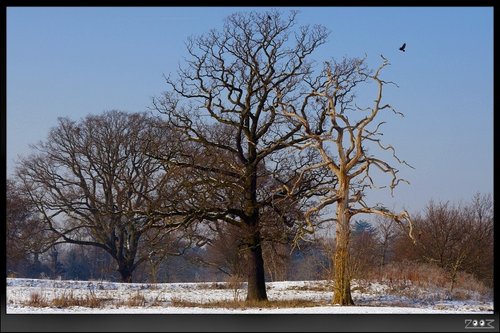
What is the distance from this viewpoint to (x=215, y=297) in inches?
918

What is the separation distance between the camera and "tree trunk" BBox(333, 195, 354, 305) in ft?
62.1

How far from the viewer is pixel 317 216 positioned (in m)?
21.6

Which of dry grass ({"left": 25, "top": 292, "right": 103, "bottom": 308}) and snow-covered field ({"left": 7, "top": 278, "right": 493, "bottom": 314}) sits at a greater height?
dry grass ({"left": 25, "top": 292, "right": 103, "bottom": 308})

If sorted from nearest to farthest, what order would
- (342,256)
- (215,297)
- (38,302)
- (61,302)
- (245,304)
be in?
(61,302) → (38,302) → (342,256) → (245,304) → (215,297)

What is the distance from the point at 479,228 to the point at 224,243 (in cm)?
1202

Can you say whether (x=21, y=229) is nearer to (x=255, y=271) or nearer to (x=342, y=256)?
(x=255, y=271)

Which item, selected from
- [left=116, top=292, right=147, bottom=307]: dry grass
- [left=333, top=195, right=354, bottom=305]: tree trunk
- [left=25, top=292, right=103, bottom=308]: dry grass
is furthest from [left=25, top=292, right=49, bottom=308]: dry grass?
[left=333, top=195, right=354, bottom=305]: tree trunk

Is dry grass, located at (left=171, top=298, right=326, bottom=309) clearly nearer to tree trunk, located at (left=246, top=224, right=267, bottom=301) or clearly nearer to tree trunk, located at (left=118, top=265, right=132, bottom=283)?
tree trunk, located at (left=246, top=224, right=267, bottom=301)

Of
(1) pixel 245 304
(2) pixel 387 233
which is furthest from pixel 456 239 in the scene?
(1) pixel 245 304

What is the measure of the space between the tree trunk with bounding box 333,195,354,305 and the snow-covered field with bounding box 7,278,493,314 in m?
0.49

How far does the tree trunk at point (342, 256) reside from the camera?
18938 millimetres

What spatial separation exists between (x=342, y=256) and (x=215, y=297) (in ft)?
18.9

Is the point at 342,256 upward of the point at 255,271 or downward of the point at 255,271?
upward
